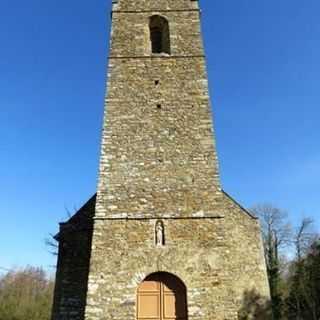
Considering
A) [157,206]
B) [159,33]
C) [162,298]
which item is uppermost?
[159,33]

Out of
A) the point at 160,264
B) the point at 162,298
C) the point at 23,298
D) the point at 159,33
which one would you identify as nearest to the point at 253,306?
the point at 162,298

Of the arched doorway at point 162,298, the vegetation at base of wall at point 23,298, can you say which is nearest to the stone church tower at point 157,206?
the arched doorway at point 162,298

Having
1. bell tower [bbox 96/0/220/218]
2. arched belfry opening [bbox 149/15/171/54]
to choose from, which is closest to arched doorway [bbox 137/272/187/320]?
bell tower [bbox 96/0/220/218]

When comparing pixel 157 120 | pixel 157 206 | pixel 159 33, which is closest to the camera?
pixel 157 206

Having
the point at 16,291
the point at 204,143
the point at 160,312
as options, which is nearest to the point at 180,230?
the point at 160,312

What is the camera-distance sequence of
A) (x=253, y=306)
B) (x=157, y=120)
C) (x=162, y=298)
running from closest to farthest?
(x=162, y=298)
(x=157, y=120)
(x=253, y=306)

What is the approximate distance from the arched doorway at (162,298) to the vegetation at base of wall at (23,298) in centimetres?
1969

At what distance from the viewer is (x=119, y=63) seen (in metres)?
13.0

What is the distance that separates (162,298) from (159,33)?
1007 centimetres

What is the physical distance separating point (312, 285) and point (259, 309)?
1073cm

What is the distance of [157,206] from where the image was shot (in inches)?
415

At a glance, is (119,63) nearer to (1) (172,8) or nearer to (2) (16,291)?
(1) (172,8)

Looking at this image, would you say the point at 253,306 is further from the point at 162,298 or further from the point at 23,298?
the point at 23,298

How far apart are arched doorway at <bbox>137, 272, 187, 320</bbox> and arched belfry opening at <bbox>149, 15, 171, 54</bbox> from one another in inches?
331
